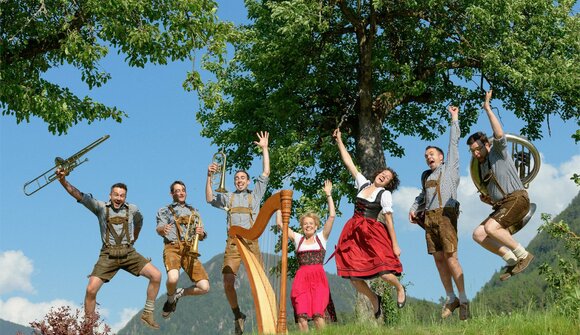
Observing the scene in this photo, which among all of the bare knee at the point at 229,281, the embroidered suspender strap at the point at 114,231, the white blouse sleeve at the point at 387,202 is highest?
the embroidered suspender strap at the point at 114,231

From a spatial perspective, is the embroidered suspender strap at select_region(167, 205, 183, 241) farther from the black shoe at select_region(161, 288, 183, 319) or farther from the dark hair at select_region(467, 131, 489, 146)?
the dark hair at select_region(467, 131, 489, 146)

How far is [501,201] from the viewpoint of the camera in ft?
32.3

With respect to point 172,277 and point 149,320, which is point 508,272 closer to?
point 172,277

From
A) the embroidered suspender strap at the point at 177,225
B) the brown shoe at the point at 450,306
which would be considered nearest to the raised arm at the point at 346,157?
the brown shoe at the point at 450,306

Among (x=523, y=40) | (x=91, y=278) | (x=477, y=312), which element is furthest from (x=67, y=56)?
(x=523, y=40)

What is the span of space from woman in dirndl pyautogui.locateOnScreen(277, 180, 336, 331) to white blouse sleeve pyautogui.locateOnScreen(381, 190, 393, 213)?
29.6 inches

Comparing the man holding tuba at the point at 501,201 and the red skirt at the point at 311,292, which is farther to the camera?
the red skirt at the point at 311,292

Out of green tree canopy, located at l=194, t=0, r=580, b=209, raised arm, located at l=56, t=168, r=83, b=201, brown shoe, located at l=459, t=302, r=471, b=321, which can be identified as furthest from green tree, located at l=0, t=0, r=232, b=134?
brown shoe, located at l=459, t=302, r=471, b=321

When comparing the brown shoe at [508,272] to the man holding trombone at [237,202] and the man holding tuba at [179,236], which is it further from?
the man holding tuba at [179,236]

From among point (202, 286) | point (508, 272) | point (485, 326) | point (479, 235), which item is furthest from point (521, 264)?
point (202, 286)

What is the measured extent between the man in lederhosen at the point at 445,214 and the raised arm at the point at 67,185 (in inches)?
168

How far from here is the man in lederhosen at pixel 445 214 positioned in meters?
9.84

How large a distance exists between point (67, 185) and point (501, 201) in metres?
5.42

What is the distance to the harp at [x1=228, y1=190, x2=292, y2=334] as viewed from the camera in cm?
930
